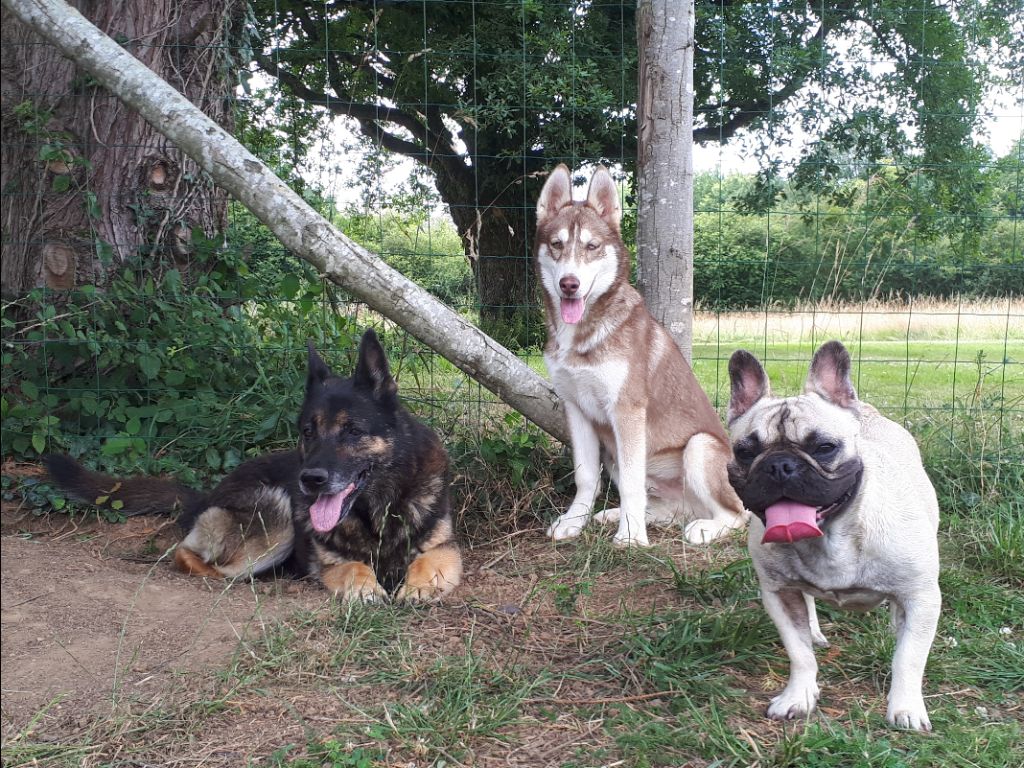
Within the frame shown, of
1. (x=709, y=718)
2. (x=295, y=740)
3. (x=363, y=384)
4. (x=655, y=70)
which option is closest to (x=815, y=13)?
(x=655, y=70)

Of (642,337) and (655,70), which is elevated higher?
(655,70)

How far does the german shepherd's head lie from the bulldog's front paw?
2016mm

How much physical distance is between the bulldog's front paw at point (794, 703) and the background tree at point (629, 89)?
Answer: 3.92 metres

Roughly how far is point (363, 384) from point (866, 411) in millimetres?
2244

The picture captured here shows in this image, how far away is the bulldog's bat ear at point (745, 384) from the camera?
3119 mm

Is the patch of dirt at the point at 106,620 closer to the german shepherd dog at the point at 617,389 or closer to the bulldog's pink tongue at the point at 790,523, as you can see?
the german shepherd dog at the point at 617,389

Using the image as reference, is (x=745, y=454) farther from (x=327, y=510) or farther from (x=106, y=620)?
(x=106, y=620)

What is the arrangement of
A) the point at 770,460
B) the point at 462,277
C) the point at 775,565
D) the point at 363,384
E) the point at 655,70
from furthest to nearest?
the point at 462,277, the point at 655,70, the point at 363,384, the point at 775,565, the point at 770,460

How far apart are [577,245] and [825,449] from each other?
244cm

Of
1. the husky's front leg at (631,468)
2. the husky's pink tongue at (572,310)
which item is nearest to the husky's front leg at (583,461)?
the husky's front leg at (631,468)

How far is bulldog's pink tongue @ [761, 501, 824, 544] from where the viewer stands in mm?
2613

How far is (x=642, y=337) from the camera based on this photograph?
16.2 feet

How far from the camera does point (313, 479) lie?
3.75 meters

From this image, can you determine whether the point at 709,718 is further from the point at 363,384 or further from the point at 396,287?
the point at 396,287
